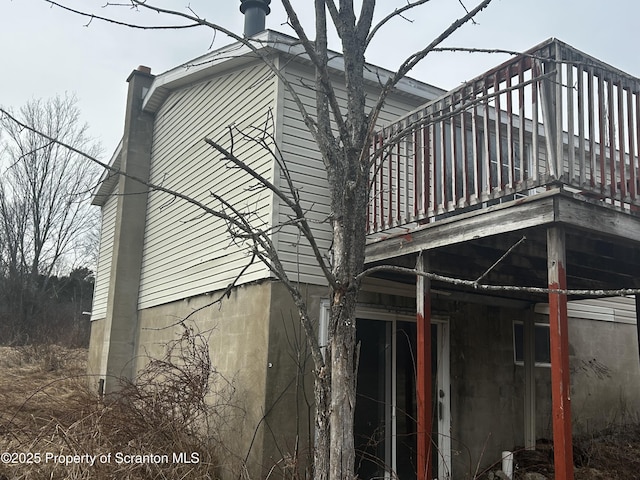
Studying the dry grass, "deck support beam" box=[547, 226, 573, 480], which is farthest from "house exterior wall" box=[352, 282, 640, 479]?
"deck support beam" box=[547, 226, 573, 480]

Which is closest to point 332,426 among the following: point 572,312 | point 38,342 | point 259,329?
point 259,329

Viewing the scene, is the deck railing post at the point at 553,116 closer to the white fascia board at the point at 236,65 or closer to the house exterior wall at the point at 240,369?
the white fascia board at the point at 236,65

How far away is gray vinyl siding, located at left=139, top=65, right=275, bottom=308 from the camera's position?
726 centimetres

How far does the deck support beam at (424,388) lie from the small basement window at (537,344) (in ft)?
11.9

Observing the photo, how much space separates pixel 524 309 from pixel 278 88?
4.67 metres

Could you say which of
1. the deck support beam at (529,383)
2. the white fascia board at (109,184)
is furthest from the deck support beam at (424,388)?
the white fascia board at (109,184)

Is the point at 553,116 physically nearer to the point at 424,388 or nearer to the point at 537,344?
the point at 424,388

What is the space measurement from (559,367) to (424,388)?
134cm

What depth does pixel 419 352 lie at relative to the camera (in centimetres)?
516

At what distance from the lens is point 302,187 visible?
275 inches

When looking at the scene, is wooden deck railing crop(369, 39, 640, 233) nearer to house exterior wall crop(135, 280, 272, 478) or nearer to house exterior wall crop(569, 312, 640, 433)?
house exterior wall crop(135, 280, 272, 478)

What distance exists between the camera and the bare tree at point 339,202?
320 cm

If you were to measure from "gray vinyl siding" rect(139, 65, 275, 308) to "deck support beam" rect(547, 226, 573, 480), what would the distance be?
3.18 metres

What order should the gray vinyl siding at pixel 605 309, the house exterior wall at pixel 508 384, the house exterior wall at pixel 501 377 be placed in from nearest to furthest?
the house exterior wall at pixel 501 377 → the house exterior wall at pixel 508 384 → the gray vinyl siding at pixel 605 309
